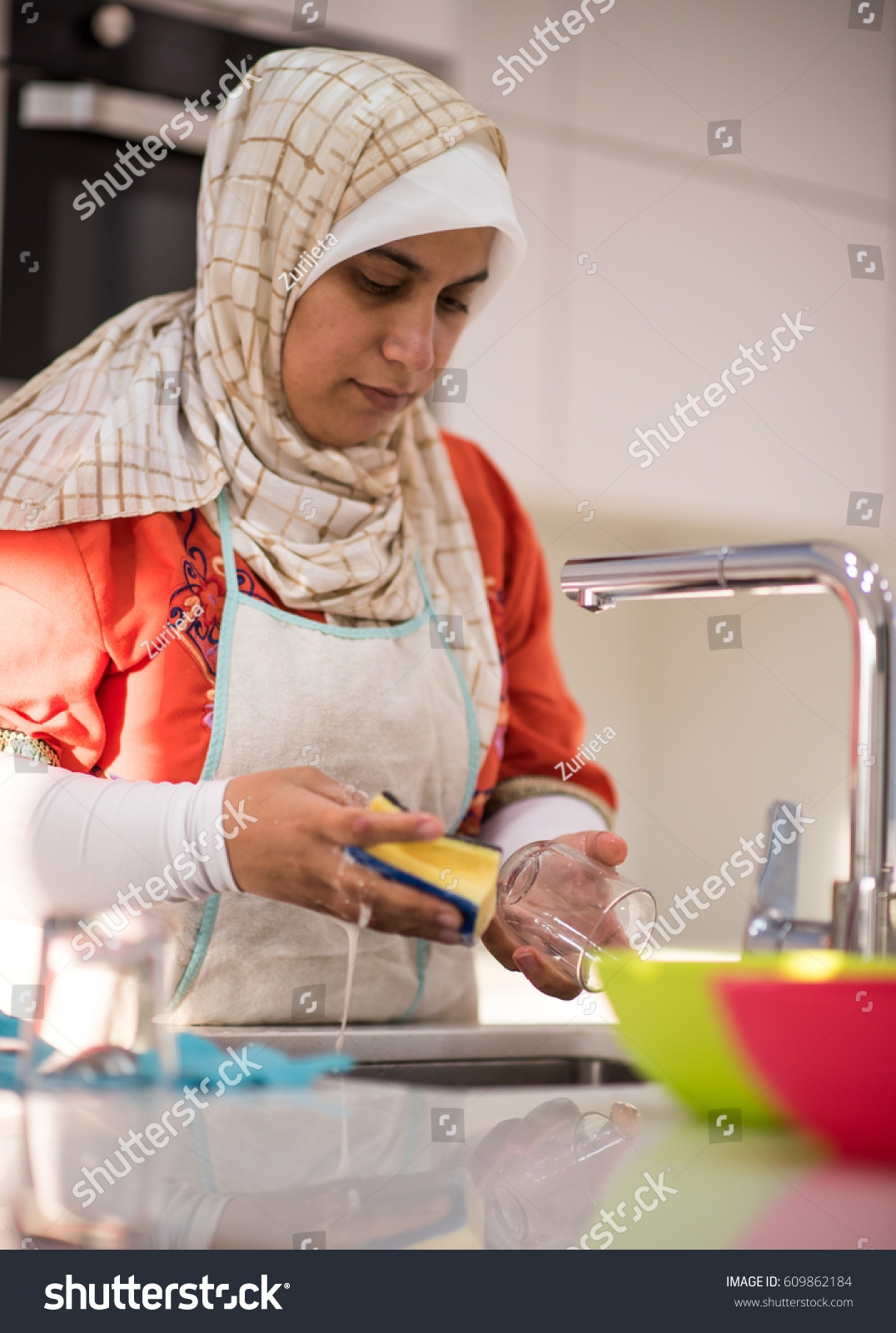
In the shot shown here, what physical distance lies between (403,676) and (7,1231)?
1.99 ft

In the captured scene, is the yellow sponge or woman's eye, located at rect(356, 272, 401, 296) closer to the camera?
the yellow sponge

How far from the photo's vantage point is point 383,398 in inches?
38.0

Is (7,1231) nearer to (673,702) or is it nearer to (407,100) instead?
(407,100)

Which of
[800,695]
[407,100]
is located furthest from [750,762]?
[407,100]

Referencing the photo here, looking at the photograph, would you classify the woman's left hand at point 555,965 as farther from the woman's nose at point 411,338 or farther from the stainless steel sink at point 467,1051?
the woman's nose at point 411,338

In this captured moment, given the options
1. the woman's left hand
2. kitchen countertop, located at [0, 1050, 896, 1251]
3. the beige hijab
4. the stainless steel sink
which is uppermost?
the beige hijab

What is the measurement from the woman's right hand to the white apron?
0.17m

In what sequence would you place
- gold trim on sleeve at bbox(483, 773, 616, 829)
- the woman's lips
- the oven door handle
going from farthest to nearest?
the oven door handle, gold trim on sleeve at bbox(483, 773, 616, 829), the woman's lips

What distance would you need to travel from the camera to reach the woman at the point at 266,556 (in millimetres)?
853

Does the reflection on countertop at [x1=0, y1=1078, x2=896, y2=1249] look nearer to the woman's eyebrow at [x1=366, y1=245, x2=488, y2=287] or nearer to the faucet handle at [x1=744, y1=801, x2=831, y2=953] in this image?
the faucet handle at [x1=744, y1=801, x2=831, y2=953]

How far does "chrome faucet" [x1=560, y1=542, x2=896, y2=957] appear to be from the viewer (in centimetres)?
56

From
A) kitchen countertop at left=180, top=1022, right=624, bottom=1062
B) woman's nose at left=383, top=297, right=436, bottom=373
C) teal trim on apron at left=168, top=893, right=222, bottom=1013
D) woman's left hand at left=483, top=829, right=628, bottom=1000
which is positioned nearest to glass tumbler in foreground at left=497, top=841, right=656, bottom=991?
woman's left hand at left=483, top=829, right=628, bottom=1000

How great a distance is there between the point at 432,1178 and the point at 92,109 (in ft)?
4.37
